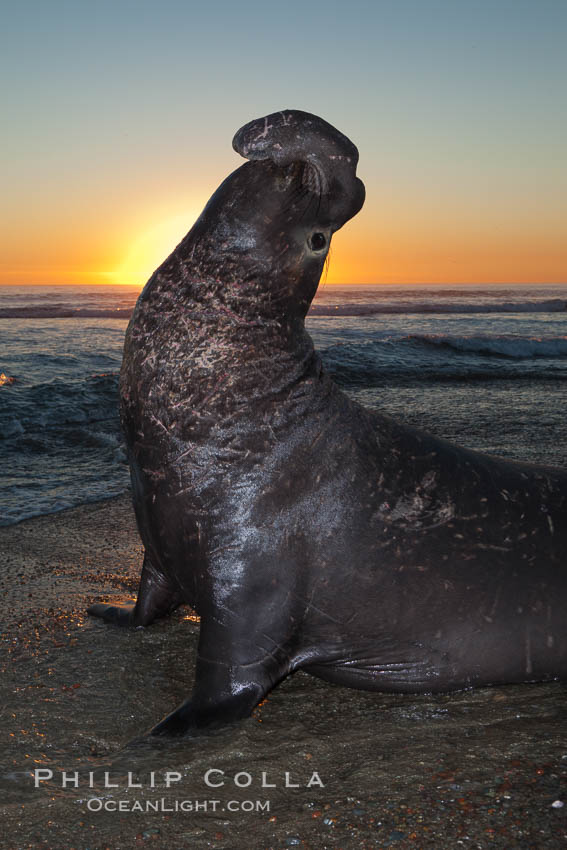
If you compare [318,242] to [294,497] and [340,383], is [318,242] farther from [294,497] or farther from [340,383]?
[340,383]

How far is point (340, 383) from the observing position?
11.8 metres

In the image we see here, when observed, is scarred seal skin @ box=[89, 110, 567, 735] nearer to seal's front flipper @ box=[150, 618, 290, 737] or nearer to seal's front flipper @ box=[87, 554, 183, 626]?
seal's front flipper @ box=[150, 618, 290, 737]

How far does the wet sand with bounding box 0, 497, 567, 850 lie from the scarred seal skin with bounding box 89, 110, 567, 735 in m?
0.20

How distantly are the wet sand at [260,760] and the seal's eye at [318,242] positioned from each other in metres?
1.79

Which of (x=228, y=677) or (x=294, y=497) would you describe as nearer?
(x=228, y=677)

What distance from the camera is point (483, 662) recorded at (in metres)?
2.92

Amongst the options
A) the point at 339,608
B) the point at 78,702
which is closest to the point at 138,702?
the point at 78,702

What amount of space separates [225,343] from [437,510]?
3.47 feet

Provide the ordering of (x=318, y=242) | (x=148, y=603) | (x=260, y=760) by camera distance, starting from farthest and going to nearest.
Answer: (x=148, y=603) → (x=318, y=242) → (x=260, y=760)

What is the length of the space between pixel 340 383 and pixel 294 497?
358 inches

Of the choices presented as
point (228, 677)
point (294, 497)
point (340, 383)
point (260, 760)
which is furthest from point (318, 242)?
point (340, 383)

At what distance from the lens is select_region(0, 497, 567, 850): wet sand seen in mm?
2064

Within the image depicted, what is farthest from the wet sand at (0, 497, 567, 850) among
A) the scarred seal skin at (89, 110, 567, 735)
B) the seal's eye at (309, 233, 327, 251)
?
the seal's eye at (309, 233, 327, 251)

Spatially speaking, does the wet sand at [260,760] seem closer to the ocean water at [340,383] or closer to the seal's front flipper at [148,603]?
the seal's front flipper at [148,603]
